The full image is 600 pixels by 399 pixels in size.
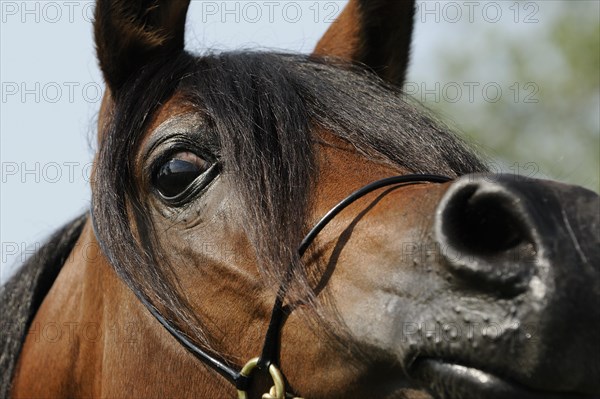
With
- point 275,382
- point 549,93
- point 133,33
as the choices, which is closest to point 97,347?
point 275,382

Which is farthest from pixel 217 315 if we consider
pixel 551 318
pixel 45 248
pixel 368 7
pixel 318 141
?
pixel 368 7

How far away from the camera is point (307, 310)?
250 centimetres

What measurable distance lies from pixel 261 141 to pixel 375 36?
4.86 ft

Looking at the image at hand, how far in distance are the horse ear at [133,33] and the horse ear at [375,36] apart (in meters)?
0.84

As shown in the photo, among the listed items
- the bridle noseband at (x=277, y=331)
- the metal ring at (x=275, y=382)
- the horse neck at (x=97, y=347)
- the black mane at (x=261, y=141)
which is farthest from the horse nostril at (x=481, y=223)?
the horse neck at (x=97, y=347)

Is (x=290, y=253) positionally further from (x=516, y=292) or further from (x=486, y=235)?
(x=516, y=292)

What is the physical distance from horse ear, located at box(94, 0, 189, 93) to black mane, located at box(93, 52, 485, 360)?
0.08 m

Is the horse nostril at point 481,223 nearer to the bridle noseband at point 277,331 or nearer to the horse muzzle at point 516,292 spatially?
the horse muzzle at point 516,292

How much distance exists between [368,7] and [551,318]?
2457 millimetres

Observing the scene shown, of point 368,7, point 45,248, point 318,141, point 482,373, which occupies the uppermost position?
point 368,7

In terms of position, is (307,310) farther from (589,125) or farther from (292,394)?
(589,125)

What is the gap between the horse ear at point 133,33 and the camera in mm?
3398

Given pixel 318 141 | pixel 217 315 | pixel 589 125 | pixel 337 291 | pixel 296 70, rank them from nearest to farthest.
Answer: pixel 337 291 < pixel 217 315 < pixel 318 141 < pixel 296 70 < pixel 589 125

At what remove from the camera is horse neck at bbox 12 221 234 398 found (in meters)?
2.94
